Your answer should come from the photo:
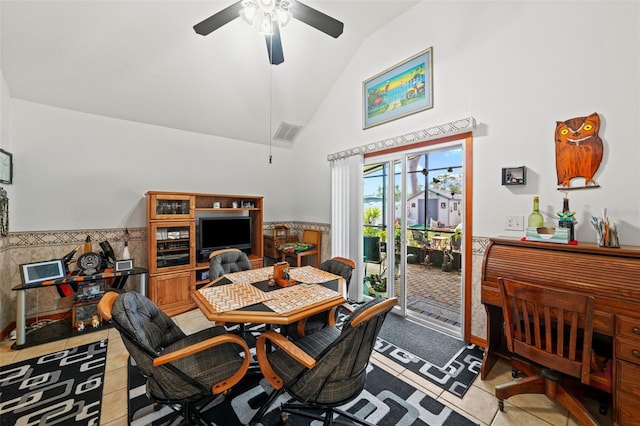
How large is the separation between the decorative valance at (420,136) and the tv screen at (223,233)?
2015 millimetres

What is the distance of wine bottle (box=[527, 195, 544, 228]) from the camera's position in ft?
6.63

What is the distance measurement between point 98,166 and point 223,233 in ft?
6.00

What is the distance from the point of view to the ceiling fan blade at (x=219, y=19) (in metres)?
1.90

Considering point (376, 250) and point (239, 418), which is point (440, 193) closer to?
point (376, 250)

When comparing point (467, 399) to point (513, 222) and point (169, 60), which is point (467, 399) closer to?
point (513, 222)

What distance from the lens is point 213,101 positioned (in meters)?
3.66

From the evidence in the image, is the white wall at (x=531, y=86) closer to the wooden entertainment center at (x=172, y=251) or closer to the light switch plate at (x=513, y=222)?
the light switch plate at (x=513, y=222)

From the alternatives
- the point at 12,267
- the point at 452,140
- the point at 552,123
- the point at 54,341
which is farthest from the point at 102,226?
the point at 552,123

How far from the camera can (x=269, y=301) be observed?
1777 millimetres

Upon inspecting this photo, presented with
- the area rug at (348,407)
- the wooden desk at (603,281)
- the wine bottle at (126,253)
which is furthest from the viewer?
the wine bottle at (126,253)

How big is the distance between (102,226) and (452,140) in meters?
4.57

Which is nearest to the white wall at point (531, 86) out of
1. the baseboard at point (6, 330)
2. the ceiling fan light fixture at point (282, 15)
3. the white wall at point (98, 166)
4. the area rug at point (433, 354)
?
the area rug at point (433, 354)

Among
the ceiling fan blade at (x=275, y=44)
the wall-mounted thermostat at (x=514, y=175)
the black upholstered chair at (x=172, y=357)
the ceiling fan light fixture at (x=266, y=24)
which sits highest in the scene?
the ceiling fan blade at (x=275, y=44)

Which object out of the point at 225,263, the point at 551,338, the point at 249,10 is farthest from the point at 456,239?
the point at 249,10
